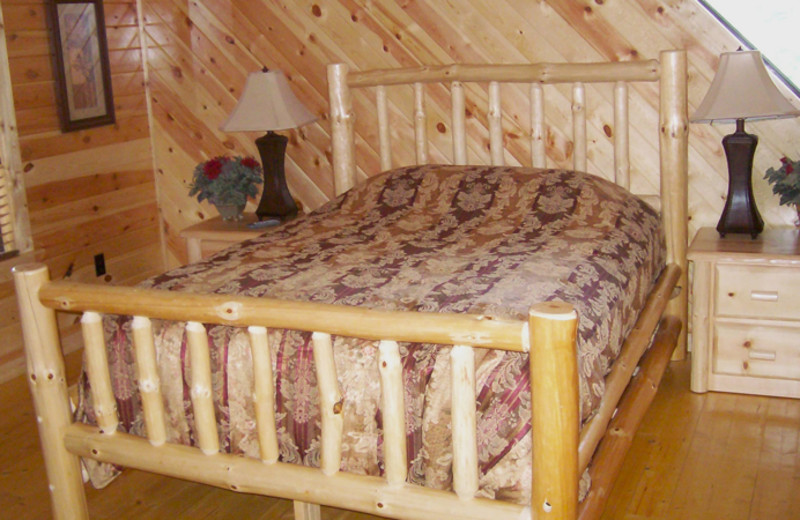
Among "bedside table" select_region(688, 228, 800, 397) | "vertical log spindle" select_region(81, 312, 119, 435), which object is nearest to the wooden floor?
"bedside table" select_region(688, 228, 800, 397)

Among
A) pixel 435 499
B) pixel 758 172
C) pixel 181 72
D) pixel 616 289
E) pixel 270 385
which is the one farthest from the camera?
pixel 181 72

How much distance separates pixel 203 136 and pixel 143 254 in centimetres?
63

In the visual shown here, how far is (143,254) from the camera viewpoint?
429 centimetres

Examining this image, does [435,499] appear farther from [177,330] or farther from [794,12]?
[794,12]

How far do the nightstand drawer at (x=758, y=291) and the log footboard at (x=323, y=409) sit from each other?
0.77 meters

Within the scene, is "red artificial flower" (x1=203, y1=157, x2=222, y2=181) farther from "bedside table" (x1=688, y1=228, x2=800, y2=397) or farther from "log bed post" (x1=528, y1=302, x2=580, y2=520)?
"log bed post" (x1=528, y1=302, x2=580, y2=520)

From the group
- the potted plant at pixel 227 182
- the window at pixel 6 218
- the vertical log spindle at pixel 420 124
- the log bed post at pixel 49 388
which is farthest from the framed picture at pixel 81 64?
the log bed post at pixel 49 388

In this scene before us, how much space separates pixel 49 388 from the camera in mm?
2203

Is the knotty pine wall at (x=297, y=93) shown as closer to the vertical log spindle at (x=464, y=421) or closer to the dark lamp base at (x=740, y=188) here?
the dark lamp base at (x=740, y=188)

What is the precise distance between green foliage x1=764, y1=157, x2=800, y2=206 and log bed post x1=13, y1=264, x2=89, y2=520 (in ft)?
7.52

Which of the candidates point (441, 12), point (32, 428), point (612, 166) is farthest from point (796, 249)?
point (32, 428)

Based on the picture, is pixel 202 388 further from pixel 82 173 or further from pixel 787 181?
pixel 82 173

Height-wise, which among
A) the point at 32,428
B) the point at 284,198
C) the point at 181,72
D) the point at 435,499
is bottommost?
the point at 32,428

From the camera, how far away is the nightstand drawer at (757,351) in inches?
117
